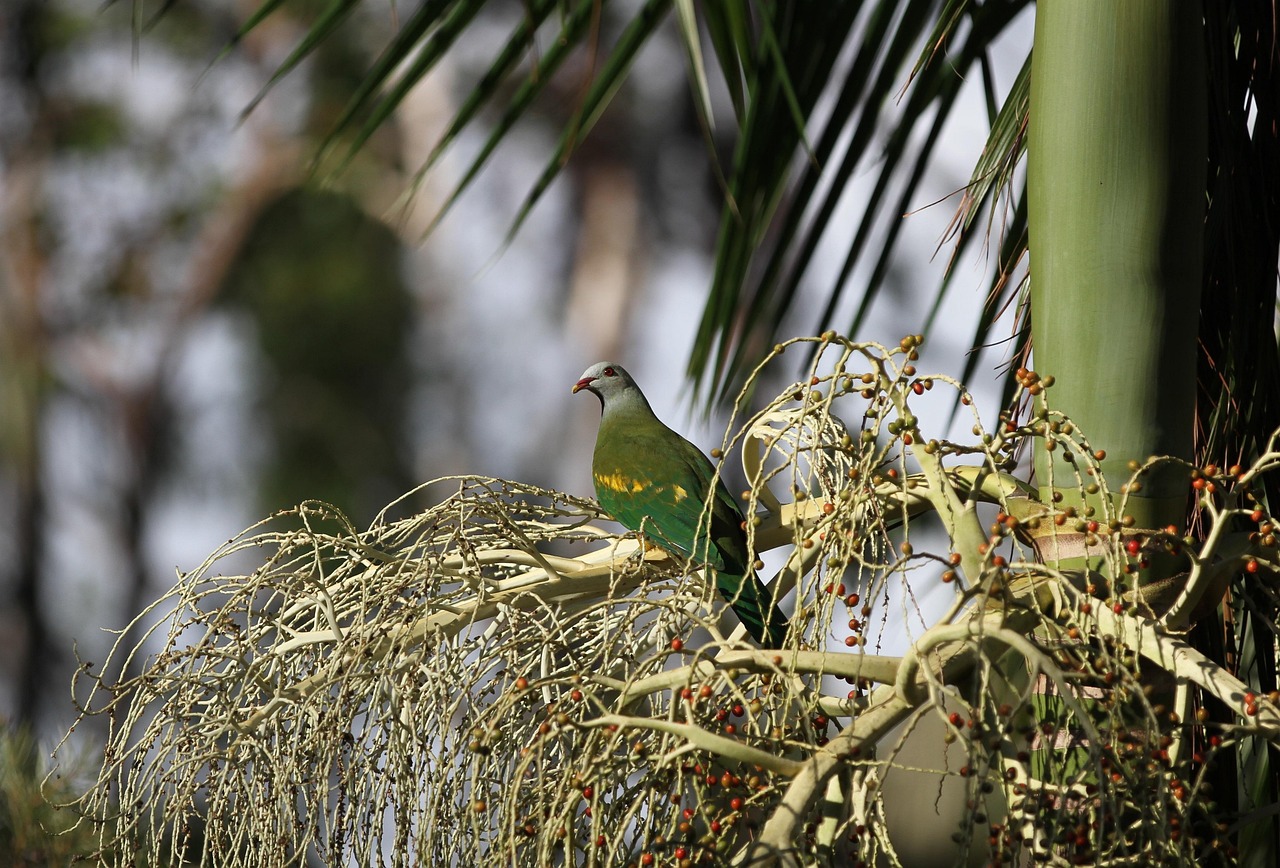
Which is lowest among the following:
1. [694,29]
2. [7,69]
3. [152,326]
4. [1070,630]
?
[1070,630]

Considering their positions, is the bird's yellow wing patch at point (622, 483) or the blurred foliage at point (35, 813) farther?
the bird's yellow wing patch at point (622, 483)

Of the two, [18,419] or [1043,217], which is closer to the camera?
[1043,217]

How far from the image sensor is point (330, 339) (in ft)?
33.4

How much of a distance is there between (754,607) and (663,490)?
0.61 metres

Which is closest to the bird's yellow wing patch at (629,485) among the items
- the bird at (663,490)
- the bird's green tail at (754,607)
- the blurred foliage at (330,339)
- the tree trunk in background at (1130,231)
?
the bird at (663,490)

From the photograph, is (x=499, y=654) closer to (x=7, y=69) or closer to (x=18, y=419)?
(x=18, y=419)

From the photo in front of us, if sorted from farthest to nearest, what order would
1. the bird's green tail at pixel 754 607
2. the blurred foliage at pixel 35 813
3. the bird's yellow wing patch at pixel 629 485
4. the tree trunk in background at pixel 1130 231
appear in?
the bird's yellow wing patch at pixel 629 485 < the blurred foliage at pixel 35 813 < the bird's green tail at pixel 754 607 < the tree trunk in background at pixel 1130 231

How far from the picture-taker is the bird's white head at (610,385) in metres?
3.87

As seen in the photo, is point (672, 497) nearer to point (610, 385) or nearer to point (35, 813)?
point (610, 385)

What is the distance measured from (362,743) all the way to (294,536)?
1.33 ft

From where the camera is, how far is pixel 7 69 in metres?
10.5

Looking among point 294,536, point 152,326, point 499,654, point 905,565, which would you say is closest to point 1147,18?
point 905,565

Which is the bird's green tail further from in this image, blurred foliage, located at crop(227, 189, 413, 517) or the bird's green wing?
blurred foliage, located at crop(227, 189, 413, 517)

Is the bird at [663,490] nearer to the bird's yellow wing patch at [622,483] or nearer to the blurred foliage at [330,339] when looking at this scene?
the bird's yellow wing patch at [622,483]
